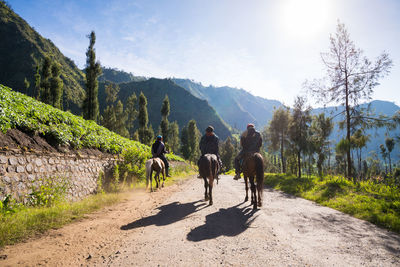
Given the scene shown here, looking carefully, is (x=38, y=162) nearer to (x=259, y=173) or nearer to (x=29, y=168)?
(x=29, y=168)

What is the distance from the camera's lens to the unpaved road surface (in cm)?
304

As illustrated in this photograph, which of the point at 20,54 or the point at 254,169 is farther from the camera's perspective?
the point at 20,54

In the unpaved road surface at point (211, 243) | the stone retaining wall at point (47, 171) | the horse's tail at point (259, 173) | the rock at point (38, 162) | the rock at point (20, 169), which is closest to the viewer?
the unpaved road surface at point (211, 243)

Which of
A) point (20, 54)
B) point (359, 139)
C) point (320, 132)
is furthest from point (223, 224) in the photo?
point (20, 54)

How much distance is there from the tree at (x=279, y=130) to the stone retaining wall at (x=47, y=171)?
2658 centimetres

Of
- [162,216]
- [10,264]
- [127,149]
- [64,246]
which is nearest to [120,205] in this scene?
[162,216]

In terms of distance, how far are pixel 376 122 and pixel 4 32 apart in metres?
187

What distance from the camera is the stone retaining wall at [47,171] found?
5011 mm

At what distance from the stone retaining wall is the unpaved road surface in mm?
2131

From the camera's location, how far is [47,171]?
6250 millimetres

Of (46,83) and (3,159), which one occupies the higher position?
(46,83)

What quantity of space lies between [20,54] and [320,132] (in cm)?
16893

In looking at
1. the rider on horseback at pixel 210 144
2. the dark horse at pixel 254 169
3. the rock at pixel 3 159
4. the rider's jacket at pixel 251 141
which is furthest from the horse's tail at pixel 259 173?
the rock at pixel 3 159

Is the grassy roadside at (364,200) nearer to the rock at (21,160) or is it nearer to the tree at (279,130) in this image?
the rock at (21,160)
